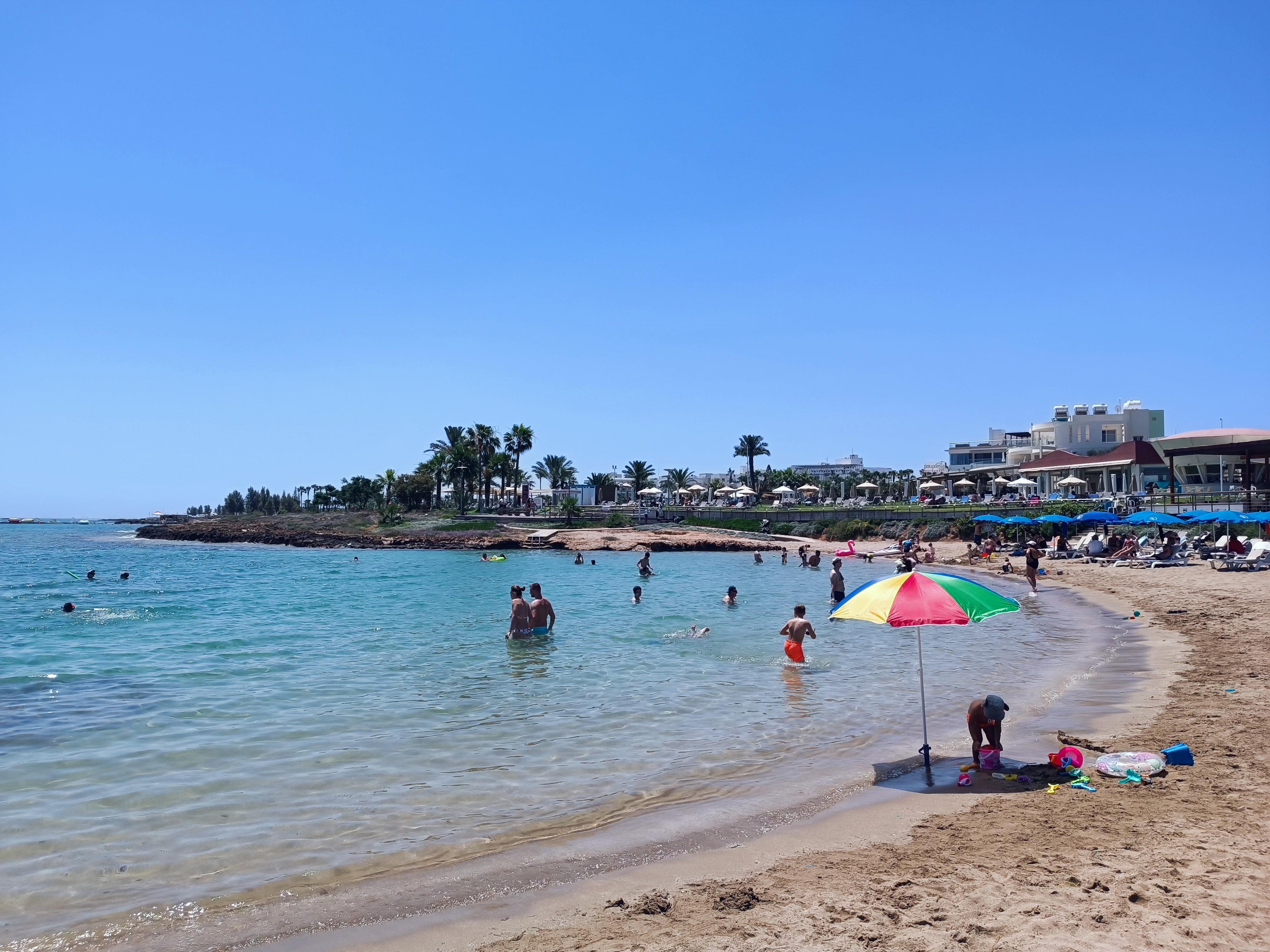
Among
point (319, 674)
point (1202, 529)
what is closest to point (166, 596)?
point (319, 674)

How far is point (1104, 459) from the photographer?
174 feet

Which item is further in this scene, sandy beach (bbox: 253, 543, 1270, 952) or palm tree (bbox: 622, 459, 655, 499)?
palm tree (bbox: 622, 459, 655, 499)

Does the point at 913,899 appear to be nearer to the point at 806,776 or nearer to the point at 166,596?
the point at 806,776

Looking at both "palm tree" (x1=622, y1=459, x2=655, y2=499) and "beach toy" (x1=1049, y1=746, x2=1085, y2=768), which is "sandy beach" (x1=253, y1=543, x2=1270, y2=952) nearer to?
"beach toy" (x1=1049, y1=746, x2=1085, y2=768)

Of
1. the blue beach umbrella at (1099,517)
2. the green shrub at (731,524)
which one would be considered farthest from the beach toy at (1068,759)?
the green shrub at (731,524)

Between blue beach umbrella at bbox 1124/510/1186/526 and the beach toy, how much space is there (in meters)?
27.2

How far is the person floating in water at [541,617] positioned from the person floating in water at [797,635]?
5851 mm

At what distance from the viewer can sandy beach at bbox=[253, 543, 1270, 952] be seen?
461 cm

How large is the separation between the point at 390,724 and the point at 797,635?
23.6 feet

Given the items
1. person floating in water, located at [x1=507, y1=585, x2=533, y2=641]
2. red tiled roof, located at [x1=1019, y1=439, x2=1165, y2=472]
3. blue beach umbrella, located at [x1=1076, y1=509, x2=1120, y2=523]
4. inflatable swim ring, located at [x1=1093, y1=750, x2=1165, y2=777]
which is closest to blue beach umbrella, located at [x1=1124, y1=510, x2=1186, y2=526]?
blue beach umbrella, located at [x1=1076, y1=509, x2=1120, y2=523]

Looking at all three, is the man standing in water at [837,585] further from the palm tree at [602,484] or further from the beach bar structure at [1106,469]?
the palm tree at [602,484]

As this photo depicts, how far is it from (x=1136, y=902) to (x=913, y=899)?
123cm

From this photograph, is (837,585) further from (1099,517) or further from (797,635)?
(1099,517)

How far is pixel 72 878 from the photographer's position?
20.5 feet
